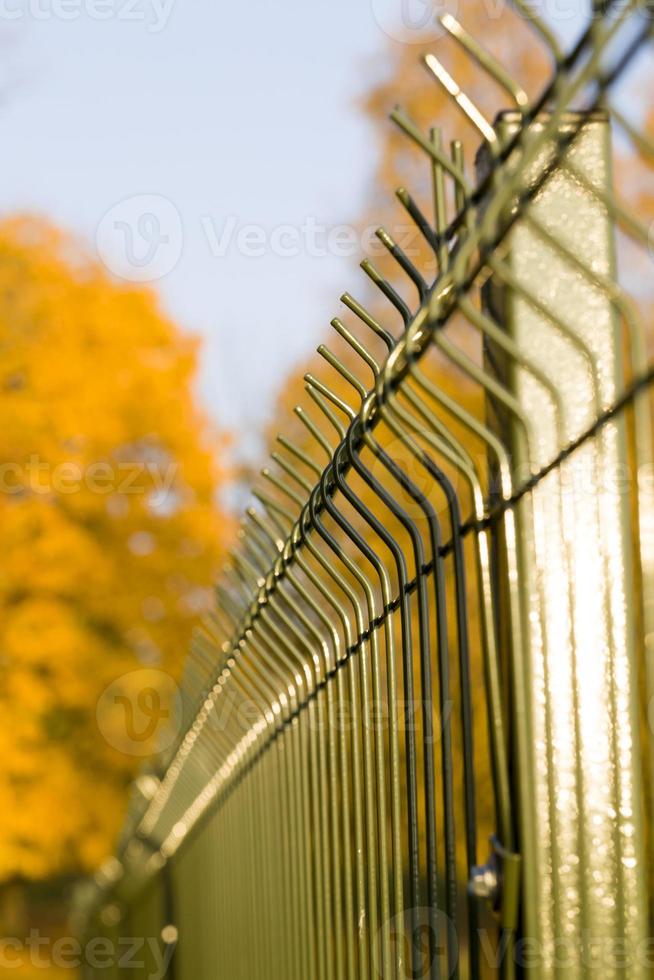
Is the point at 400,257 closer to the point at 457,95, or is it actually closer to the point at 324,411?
the point at 457,95

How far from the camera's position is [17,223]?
99.4 ft

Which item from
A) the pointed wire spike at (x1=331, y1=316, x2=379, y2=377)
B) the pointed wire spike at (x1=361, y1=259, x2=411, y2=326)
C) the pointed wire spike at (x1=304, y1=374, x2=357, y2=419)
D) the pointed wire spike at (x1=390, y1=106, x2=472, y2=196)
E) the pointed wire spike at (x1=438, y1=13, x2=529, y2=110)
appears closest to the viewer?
the pointed wire spike at (x1=438, y1=13, x2=529, y2=110)

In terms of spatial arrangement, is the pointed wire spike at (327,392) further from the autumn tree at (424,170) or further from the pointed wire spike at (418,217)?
the autumn tree at (424,170)

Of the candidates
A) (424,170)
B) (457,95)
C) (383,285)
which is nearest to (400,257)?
(383,285)

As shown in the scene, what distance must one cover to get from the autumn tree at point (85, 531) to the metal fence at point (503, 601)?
2239 cm

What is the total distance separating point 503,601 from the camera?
2.25 metres

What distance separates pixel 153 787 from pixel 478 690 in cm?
395

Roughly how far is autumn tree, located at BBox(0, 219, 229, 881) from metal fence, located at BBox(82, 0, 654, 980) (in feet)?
73.5

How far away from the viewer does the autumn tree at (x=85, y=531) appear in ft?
85.7

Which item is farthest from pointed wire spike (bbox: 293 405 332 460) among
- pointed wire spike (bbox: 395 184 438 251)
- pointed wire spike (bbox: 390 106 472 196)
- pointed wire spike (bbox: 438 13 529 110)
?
pointed wire spike (bbox: 438 13 529 110)

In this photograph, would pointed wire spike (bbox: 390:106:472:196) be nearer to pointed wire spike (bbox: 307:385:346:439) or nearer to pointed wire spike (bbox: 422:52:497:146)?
pointed wire spike (bbox: 422:52:497:146)

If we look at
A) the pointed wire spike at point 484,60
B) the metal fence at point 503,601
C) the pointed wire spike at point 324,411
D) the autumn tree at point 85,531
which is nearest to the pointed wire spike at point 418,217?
the metal fence at point 503,601

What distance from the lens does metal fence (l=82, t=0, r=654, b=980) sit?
1.57 metres

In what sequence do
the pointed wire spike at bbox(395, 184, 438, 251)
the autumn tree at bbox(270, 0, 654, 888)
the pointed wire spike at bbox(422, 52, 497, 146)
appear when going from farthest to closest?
the autumn tree at bbox(270, 0, 654, 888) → the pointed wire spike at bbox(395, 184, 438, 251) → the pointed wire spike at bbox(422, 52, 497, 146)
